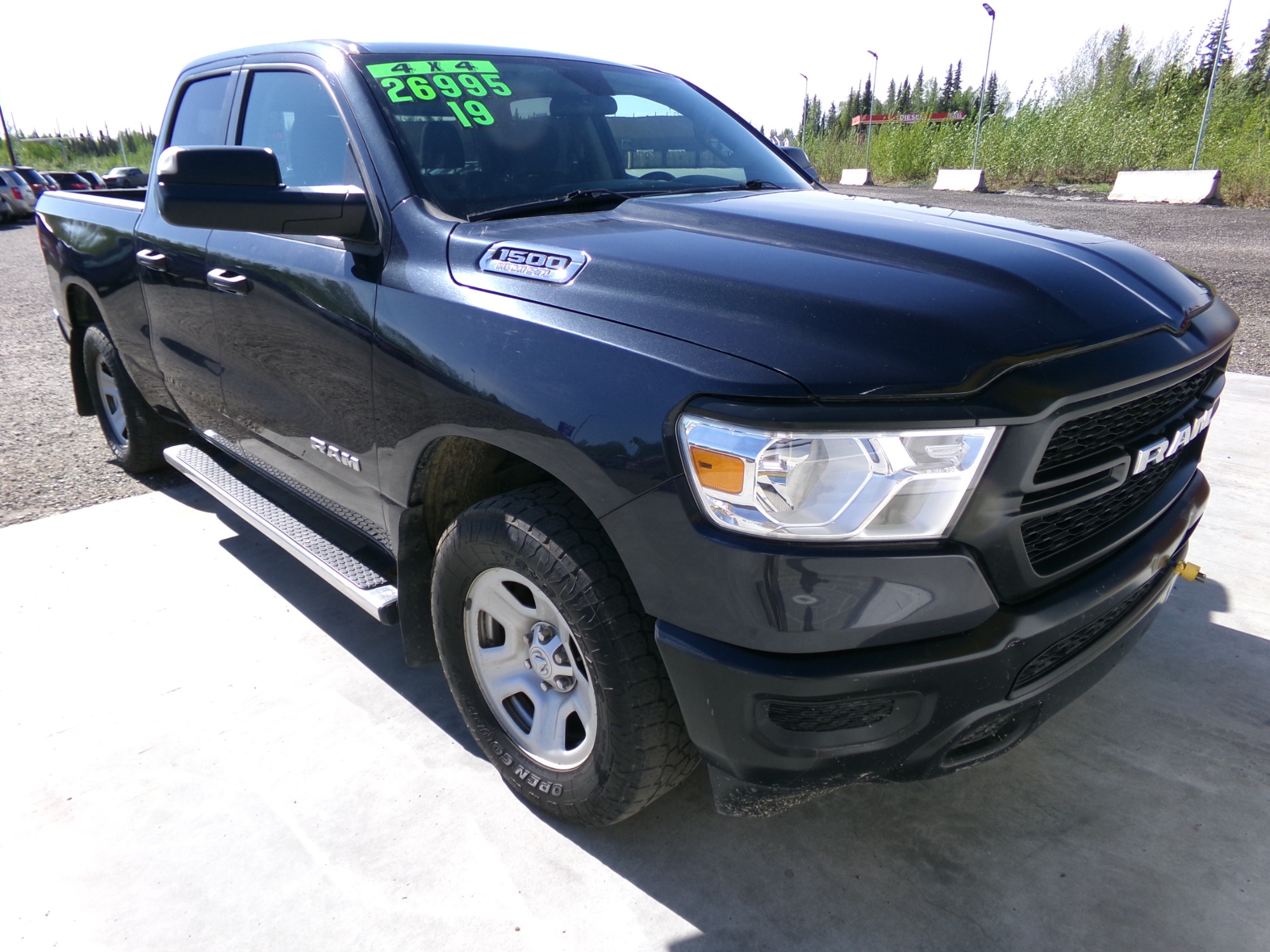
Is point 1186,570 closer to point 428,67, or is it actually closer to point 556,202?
point 556,202

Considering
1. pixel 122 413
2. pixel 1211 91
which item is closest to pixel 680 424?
pixel 122 413

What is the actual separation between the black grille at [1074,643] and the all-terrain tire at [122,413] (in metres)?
4.07

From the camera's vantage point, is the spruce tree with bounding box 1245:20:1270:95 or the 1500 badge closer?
the 1500 badge

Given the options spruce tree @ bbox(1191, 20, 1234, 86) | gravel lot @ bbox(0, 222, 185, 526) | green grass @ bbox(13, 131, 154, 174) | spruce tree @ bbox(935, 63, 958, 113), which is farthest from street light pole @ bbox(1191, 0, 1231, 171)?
green grass @ bbox(13, 131, 154, 174)

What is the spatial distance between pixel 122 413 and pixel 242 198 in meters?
2.91

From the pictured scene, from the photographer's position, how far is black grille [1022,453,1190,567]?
165 centimetres

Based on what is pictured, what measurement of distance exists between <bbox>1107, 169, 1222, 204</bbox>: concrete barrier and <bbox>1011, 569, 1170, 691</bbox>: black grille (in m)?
19.4

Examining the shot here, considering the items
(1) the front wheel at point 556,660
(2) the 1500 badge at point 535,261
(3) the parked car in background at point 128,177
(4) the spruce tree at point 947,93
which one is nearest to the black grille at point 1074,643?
(1) the front wheel at point 556,660

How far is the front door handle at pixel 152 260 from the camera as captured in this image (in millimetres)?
3328

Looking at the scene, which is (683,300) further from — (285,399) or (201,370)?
(201,370)

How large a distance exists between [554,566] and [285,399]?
1.35 metres

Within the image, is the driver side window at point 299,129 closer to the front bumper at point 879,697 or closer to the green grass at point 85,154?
the front bumper at point 879,697

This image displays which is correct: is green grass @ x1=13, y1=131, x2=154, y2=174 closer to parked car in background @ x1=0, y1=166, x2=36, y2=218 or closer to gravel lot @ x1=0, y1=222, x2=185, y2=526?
parked car in background @ x1=0, y1=166, x2=36, y2=218

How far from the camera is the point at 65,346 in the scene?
8328 mm
